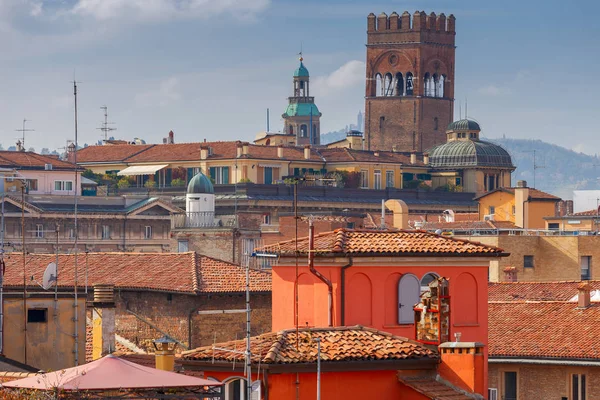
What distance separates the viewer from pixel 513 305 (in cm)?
4869

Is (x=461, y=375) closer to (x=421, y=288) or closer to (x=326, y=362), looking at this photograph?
(x=326, y=362)

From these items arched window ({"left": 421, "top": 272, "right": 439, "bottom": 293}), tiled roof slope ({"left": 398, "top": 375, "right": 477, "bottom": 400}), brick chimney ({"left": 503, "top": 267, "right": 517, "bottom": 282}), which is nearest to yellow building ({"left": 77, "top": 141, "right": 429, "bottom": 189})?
brick chimney ({"left": 503, "top": 267, "right": 517, "bottom": 282})

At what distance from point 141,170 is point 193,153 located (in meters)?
4.10

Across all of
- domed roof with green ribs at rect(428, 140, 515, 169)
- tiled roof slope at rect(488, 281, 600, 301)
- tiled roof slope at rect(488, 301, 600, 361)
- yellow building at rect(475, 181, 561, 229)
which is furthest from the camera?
domed roof with green ribs at rect(428, 140, 515, 169)

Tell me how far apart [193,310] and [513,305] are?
757 cm

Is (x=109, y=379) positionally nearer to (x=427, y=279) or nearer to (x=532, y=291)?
(x=427, y=279)

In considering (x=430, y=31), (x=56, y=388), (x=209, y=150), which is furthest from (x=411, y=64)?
(x=56, y=388)

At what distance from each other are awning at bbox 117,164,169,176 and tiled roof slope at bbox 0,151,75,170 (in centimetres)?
1101

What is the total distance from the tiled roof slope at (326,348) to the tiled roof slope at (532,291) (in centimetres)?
2273

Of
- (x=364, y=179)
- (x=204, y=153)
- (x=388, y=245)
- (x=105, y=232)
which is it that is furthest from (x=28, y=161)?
(x=388, y=245)

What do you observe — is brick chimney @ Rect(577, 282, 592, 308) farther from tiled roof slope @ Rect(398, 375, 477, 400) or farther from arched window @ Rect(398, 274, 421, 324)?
tiled roof slope @ Rect(398, 375, 477, 400)

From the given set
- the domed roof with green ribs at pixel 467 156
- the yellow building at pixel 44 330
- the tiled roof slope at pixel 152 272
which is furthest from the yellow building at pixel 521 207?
the yellow building at pixel 44 330

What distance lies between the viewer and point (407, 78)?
176 m

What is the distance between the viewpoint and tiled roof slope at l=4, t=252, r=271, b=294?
164ft
